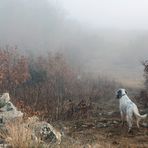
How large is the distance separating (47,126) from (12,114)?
2336 mm

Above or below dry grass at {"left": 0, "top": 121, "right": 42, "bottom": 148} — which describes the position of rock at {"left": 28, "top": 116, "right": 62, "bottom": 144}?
above

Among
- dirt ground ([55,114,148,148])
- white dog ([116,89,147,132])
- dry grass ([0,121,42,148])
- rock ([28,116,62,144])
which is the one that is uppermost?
white dog ([116,89,147,132])

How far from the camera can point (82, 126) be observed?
20.4 meters

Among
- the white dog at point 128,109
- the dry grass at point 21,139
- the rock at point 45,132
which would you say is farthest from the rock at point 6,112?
the white dog at point 128,109

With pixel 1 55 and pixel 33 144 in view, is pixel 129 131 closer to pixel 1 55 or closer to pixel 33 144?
pixel 33 144

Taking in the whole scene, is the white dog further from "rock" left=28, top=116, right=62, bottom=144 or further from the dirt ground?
"rock" left=28, top=116, right=62, bottom=144

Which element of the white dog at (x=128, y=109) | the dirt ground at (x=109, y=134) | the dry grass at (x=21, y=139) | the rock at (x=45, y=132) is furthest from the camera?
the white dog at (x=128, y=109)

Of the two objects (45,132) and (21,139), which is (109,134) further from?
(21,139)

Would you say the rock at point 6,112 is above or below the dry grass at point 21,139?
above

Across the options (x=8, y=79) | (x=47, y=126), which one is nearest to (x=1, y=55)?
(x=8, y=79)

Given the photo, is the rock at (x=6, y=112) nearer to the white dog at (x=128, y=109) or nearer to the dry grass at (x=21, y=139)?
the dry grass at (x=21, y=139)

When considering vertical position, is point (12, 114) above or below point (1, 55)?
below

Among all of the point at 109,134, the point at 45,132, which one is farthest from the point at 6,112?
the point at 109,134

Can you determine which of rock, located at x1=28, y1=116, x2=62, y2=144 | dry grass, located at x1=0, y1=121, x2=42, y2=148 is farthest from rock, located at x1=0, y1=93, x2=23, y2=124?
dry grass, located at x1=0, y1=121, x2=42, y2=148
